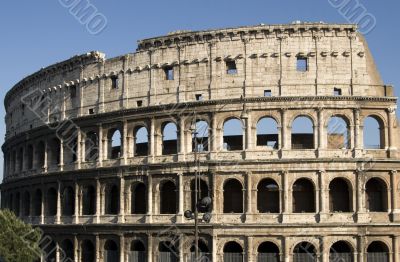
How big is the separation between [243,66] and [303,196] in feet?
27.4

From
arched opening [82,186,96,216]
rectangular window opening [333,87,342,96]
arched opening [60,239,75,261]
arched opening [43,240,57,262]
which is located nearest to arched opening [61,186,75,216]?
arched opening [82,186,96,216]

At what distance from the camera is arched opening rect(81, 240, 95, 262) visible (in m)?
41.5

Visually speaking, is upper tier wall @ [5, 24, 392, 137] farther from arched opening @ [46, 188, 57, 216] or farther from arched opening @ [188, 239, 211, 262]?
arched opening @ [188, 239, 211, 262]

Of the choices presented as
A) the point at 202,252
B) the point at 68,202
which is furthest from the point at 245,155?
the point at 68,202

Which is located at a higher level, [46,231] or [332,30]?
[332,30]

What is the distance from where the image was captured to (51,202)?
45500mm

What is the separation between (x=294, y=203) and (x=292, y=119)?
191 inches

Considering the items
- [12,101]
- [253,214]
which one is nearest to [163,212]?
[253,214]

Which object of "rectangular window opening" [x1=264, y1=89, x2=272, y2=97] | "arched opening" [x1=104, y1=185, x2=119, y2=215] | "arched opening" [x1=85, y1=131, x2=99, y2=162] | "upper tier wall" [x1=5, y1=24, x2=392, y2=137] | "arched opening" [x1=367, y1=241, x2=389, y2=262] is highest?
"upper tier wall" [x1=5, y1=24, x2=392, y2=137]

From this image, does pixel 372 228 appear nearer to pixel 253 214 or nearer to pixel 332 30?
pixel 253 214

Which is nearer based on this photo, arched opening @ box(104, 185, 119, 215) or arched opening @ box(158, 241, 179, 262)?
arched opening @ box(158, 241, 179, 262)

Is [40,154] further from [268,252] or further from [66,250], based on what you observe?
[268,252]

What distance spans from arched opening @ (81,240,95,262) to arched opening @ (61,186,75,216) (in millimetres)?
2887

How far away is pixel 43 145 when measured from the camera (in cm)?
4709
